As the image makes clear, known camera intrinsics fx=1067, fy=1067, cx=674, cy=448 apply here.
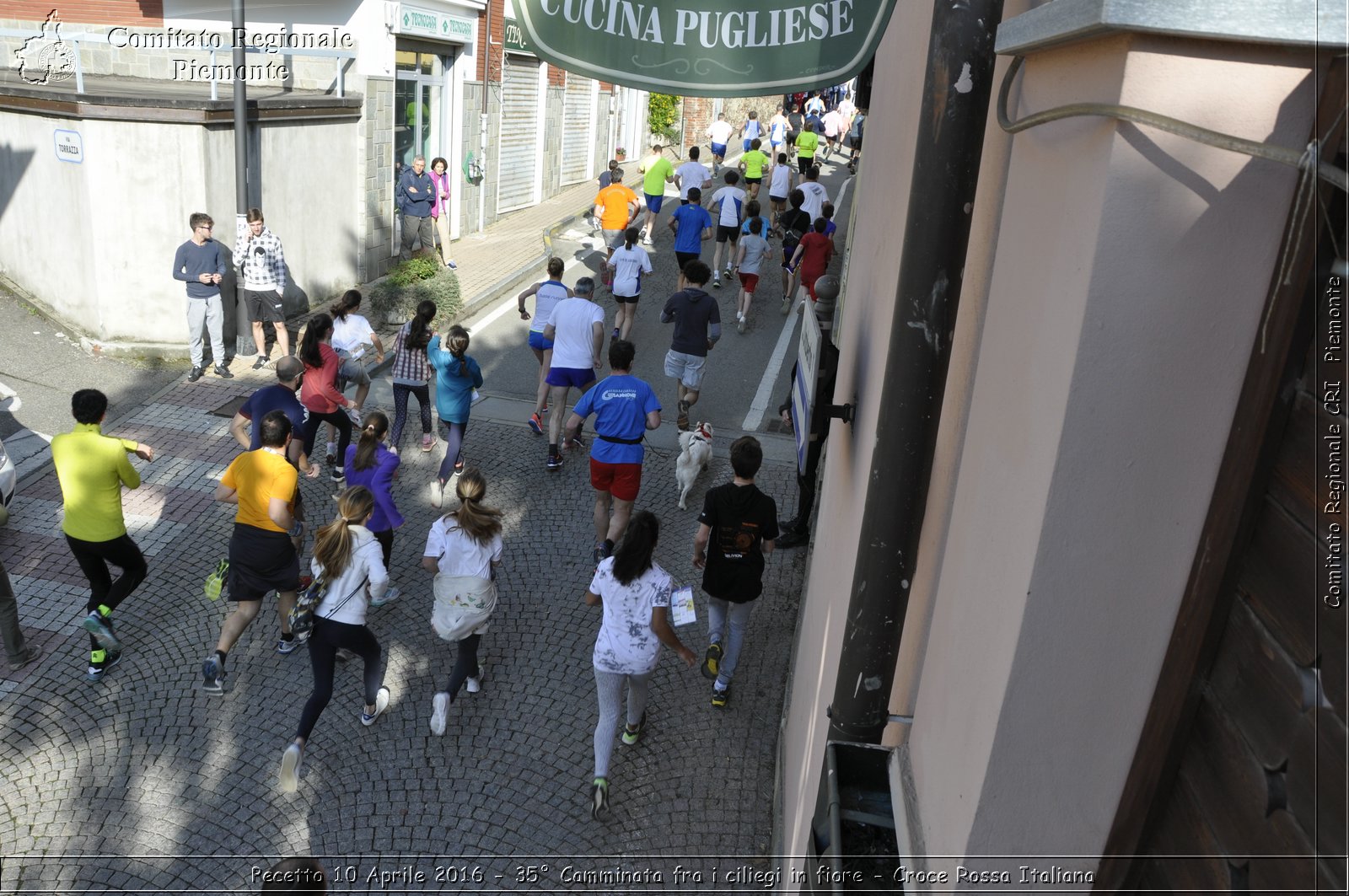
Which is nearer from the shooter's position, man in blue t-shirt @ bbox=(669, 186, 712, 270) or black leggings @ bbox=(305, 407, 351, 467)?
black leggings @ bbox=(305, 407, 351, 467)

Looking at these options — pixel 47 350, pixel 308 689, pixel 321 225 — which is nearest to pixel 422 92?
pixel 321 225

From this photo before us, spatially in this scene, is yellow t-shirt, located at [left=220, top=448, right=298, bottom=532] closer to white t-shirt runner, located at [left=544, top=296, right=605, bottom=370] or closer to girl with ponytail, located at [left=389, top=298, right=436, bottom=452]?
girl with ponytail, located at [left=389, top=298, right=436, bottom=452]

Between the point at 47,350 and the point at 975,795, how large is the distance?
13.4 meters

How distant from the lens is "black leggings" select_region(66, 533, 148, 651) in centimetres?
689

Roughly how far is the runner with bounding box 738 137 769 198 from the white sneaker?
55.5ft

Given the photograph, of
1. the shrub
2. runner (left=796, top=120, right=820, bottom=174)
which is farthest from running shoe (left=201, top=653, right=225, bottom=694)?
the shrub

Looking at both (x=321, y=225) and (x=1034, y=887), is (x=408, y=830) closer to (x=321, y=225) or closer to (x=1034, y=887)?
(x=1034, y=887)

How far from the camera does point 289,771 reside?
19.7 ft

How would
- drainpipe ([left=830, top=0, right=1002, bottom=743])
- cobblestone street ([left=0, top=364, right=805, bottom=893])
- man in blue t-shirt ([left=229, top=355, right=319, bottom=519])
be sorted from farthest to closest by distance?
man in blue t-shirt ([left=229, top=355, right=319, bottom=519])
cobblestone street ([left=0, top=364, right=805, bottom=893])
drainpipe ([left=830, top=0, right=1002, bottom=743])

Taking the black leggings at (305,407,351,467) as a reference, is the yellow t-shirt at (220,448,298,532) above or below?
above

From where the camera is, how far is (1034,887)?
2135mm

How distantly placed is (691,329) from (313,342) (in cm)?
371

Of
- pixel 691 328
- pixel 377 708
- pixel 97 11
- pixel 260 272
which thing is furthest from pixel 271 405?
pixel 97 11

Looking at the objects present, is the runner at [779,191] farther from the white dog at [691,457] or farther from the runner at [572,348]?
the white dog at [691,457]
